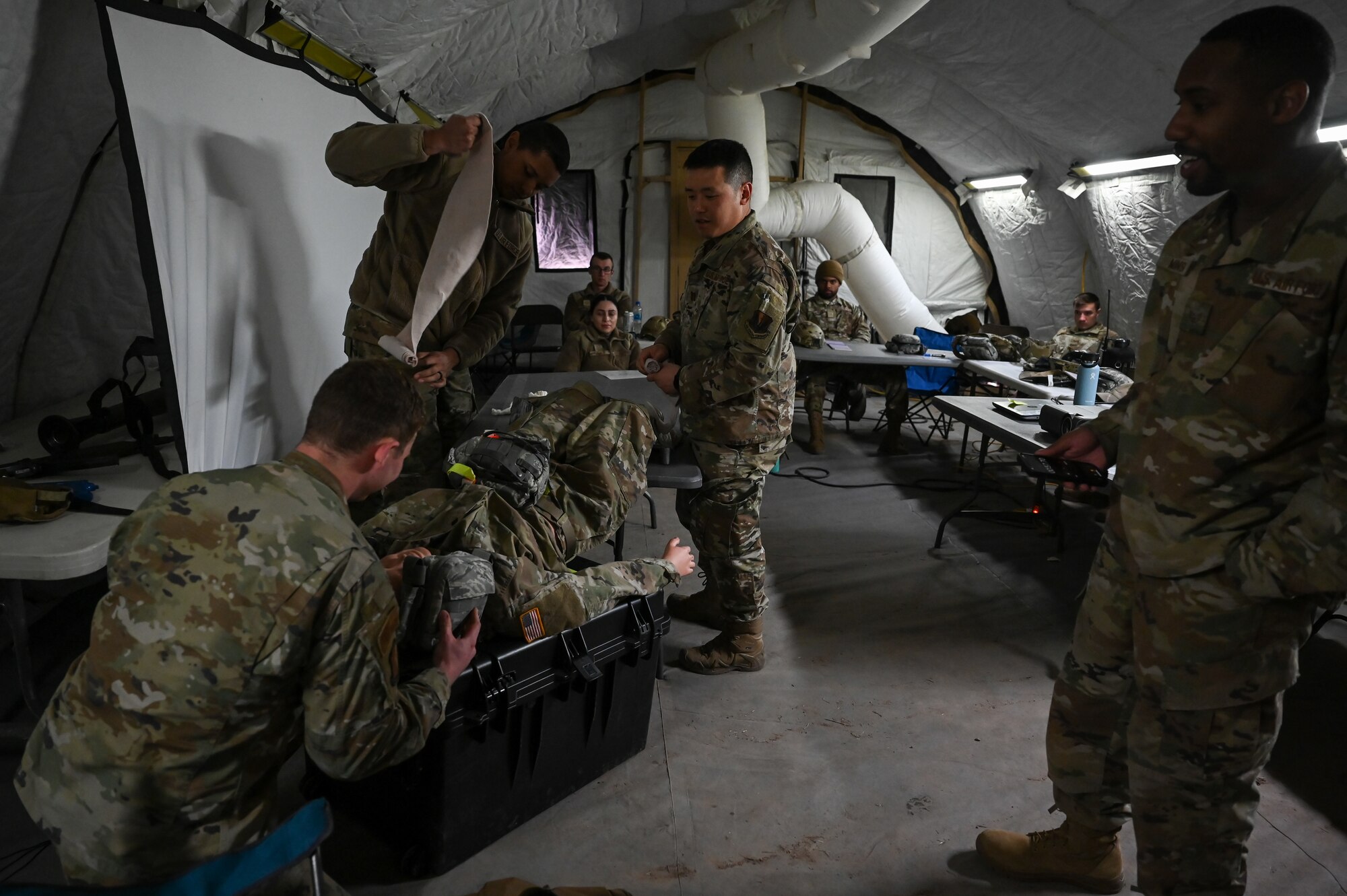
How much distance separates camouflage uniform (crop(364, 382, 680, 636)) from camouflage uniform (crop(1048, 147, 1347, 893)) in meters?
1.07

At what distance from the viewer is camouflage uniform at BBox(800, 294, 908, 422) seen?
18.8 feet

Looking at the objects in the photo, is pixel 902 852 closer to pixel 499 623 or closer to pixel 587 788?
pixel 587 788

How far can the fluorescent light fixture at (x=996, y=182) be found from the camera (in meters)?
6.97

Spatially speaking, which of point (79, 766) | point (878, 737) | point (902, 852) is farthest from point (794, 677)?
point (79, 766)

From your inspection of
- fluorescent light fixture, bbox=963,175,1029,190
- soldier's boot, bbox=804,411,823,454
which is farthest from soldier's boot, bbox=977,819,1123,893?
fluorescent light fixture, bbox=963,175,1029,190

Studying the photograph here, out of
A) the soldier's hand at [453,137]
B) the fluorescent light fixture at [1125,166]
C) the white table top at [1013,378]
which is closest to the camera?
the soldier's hand at [453,137]

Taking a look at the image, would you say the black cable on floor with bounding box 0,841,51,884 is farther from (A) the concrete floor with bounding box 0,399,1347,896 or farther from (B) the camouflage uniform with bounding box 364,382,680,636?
(B) the camouflage uniform with bounding box 364,382,680,636

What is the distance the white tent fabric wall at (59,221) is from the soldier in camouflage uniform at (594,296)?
118 inches

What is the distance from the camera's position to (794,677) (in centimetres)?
267

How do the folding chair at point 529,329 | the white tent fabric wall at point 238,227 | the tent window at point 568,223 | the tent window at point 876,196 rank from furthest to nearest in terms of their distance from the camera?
the tent window at point 876,196
the tent window at point 568,223
the folding chair at point 529,329
the white tent fabric wall at point 238,227

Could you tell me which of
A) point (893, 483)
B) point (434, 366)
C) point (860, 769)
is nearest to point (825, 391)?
point (893, 483)

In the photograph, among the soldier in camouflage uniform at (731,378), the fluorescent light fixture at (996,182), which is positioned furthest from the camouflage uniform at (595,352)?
the fluorescent light fixture at (996,182)

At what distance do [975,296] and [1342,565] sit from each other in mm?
7900

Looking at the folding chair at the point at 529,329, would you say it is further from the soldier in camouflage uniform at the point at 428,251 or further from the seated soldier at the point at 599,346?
the soldier in camouflage uniform at the point at 428,251
